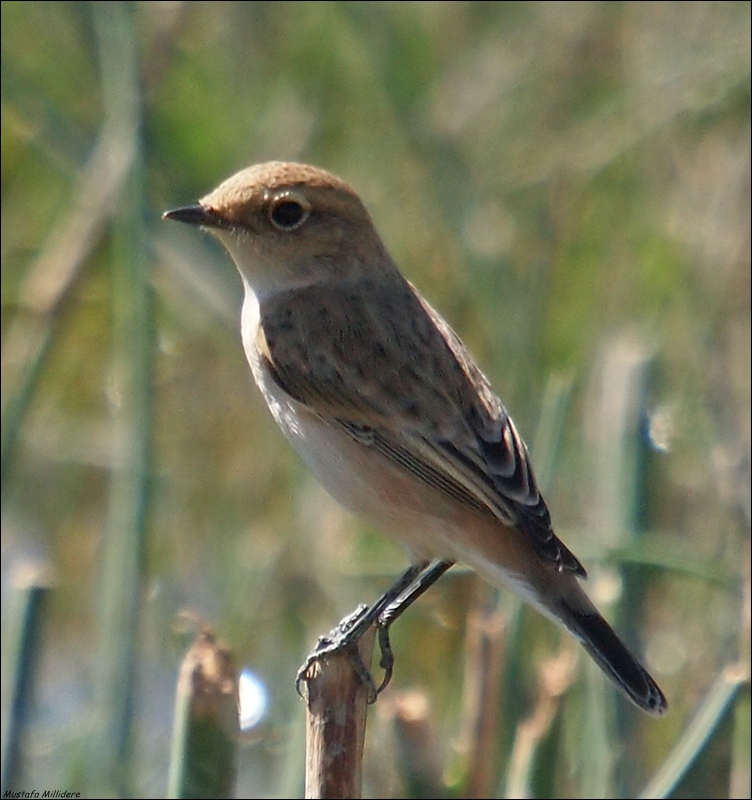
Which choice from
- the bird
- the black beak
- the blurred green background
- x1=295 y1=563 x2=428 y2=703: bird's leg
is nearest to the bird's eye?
the bird

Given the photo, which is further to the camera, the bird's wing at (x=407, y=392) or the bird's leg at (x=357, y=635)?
the bird's wing at (x=407, y=392)

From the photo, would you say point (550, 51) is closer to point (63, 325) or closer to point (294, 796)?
point (63, 325)

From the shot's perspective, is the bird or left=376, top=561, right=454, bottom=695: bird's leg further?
left=376, top=561, right=454, bottom=695: bird's leg

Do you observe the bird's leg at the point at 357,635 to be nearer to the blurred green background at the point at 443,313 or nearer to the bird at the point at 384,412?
the bird at the point at 384,412

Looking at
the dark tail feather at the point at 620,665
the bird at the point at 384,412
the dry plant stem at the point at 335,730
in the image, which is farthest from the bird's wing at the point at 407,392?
the dry plant stem at the point at 335,730

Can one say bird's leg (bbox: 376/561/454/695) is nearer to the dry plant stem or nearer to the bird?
the bird

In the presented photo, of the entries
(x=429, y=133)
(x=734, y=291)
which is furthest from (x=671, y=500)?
(x=429, y=133)

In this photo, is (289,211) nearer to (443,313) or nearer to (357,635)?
(357,635)

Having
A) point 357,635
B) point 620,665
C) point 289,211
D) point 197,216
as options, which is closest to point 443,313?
point 289,211
